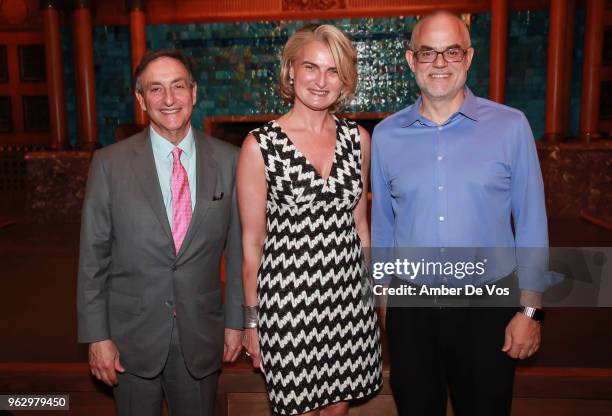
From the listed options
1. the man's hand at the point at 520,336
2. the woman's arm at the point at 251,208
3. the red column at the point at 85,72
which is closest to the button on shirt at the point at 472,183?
the man's hand at the point at 520,336

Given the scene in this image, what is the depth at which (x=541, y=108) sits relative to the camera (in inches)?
269

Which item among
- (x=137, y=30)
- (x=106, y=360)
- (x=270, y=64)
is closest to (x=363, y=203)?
(x=106, y=360)

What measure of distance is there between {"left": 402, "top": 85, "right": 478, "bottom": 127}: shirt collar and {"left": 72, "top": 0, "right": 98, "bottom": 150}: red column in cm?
A: 597

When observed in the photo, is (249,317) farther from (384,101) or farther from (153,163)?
(384,101)

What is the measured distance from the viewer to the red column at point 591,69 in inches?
241

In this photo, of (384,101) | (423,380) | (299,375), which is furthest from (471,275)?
(384,101)

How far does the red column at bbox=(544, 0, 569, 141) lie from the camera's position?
605 centimetres

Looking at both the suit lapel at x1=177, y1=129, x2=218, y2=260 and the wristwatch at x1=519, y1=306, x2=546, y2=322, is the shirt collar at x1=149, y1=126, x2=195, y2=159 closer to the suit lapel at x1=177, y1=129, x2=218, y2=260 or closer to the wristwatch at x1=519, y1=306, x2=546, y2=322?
the suit lapel at x1=177, y1=129, x2=218, y2=260

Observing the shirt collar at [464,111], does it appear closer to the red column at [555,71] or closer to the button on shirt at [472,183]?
the button on shirt at [472,183]

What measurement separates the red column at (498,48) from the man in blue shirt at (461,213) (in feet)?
16.7

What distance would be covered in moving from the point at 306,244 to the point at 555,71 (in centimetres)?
545

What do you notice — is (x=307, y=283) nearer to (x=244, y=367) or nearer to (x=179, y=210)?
(x=179, y=210)

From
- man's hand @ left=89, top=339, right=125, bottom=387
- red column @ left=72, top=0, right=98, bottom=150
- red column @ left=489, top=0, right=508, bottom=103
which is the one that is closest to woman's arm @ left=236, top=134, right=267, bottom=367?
man's hand @ left=89, top=339, right=125, bottom=387

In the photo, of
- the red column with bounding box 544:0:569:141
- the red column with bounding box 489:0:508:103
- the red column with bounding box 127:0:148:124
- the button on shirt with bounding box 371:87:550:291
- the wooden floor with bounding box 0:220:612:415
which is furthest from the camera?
the red column with bounding box 127:0:148:124
